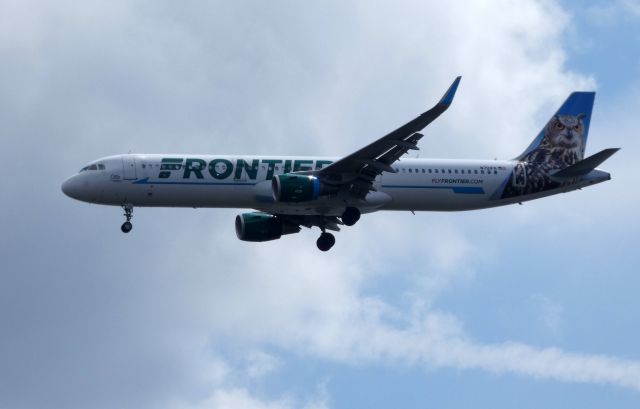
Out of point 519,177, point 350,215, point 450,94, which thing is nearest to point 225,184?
point 350,215

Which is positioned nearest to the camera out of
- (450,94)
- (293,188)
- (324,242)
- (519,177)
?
(450,94)

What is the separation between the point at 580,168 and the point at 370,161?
12469 millimetres

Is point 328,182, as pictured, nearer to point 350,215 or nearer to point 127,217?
point 350,215

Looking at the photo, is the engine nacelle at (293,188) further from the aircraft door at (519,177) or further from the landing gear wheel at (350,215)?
the aircraft door at (519,177)

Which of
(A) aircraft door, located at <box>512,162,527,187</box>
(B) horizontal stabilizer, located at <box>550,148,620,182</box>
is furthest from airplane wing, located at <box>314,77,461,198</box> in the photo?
(B) horizontal stabilizer, located at <box>550,148,620,182</box>

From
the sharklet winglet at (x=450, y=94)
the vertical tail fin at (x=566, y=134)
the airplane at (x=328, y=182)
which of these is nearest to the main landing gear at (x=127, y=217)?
the airplane at (x=328, y=182)

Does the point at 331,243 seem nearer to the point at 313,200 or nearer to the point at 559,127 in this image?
the point at 313,200

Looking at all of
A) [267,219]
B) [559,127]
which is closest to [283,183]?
[267,219]

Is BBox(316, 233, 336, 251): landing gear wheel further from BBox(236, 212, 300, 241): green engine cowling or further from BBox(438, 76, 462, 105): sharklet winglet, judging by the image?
BBox(438, 76, 462, 105): sharklet winglet

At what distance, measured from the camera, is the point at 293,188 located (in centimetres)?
6919

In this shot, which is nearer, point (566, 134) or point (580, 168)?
point (580, 168)

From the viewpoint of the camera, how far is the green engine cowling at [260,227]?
76938mm

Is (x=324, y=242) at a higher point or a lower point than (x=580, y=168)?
lower

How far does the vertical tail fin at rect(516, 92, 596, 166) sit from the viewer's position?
78312mm
